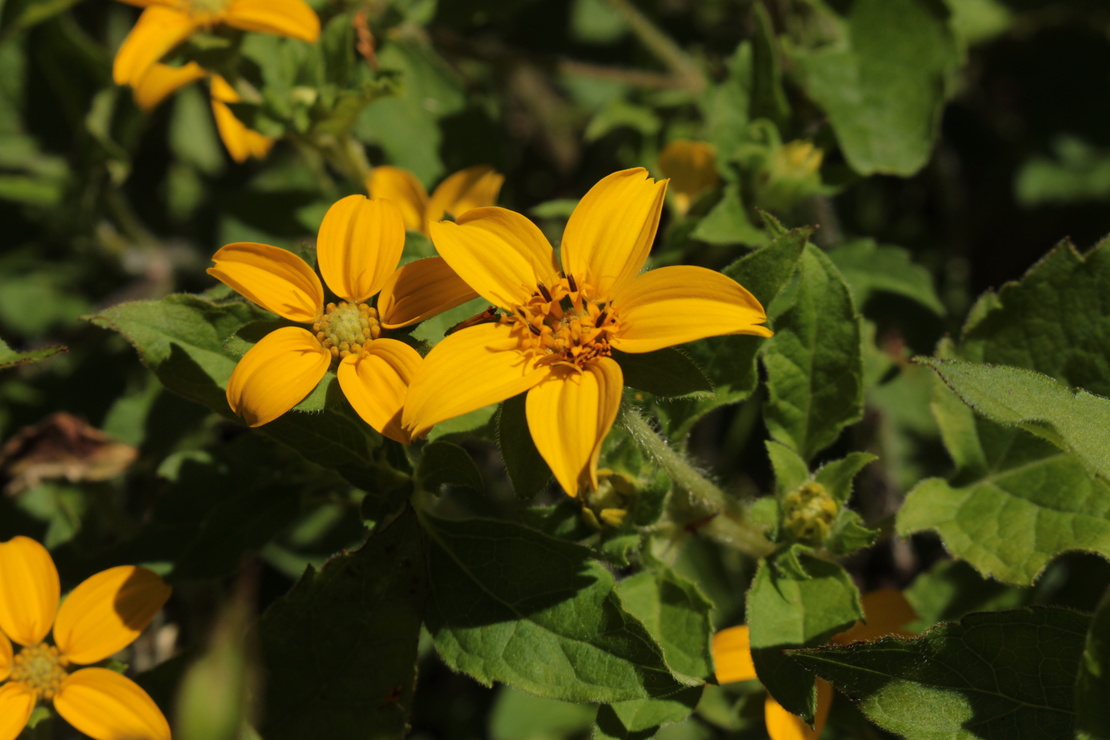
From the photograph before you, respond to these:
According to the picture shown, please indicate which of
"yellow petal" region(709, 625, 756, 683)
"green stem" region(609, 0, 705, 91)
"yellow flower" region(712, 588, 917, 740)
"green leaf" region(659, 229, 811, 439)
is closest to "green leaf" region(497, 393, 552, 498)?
"green leaf" region(659, 229, 811, 439)

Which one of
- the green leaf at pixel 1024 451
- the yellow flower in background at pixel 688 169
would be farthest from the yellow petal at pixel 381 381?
the yellow flower in background at pixel 688 169

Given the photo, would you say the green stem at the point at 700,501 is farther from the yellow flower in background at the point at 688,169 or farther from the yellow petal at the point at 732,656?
the yellow flower in background at the point at 688,169

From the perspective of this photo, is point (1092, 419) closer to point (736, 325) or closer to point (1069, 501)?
point (1069, 501)

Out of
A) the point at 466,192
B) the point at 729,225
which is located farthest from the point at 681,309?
the point at 466,192

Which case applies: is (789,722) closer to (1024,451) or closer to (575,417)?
(1024,451)

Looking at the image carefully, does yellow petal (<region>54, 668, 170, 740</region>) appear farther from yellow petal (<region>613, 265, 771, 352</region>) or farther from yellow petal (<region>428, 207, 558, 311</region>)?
yellow petal (<region>613, 265, 771, 352</region>)
